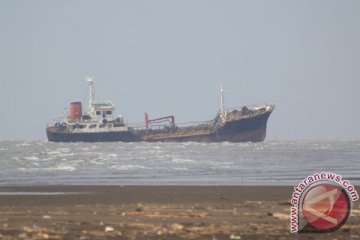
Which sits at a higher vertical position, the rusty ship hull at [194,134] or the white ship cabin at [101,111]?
the white ship cabin at [101,111]

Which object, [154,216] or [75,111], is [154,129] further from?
[154,216]

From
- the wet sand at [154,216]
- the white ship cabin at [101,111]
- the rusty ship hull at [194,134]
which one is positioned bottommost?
the wet sand at [154,216]

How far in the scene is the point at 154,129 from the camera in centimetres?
10606

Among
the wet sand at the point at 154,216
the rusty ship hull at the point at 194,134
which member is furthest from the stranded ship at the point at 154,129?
the wet sand at the point at 154,216

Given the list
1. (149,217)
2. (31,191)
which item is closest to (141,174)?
(31,191)

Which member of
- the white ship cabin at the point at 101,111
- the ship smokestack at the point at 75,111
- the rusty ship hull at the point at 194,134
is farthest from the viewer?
the ship smokestack at the point at 75,111

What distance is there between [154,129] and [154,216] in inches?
3680

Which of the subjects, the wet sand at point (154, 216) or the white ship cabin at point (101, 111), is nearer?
the wet sand at point (154, 216)

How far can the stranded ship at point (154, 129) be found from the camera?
330 ft

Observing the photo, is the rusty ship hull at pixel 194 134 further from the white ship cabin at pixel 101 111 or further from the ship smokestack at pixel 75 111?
the ship smokestack at pixel 75 111

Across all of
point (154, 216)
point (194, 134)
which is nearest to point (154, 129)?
point (194, 134)

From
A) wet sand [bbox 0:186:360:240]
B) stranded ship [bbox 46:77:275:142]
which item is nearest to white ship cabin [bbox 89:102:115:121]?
stranded ship [bbox 46:77:275:142]

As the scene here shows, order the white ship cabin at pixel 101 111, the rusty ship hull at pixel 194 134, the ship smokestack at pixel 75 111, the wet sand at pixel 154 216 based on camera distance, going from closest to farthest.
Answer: the wet sand at pixel 154 216, the rusty ship hull at pixel 194 134, the white ship cabin at pixel 101 111, the ship smokestack at pixel 75 111

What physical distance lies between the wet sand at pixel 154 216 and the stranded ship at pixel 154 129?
8037cm
